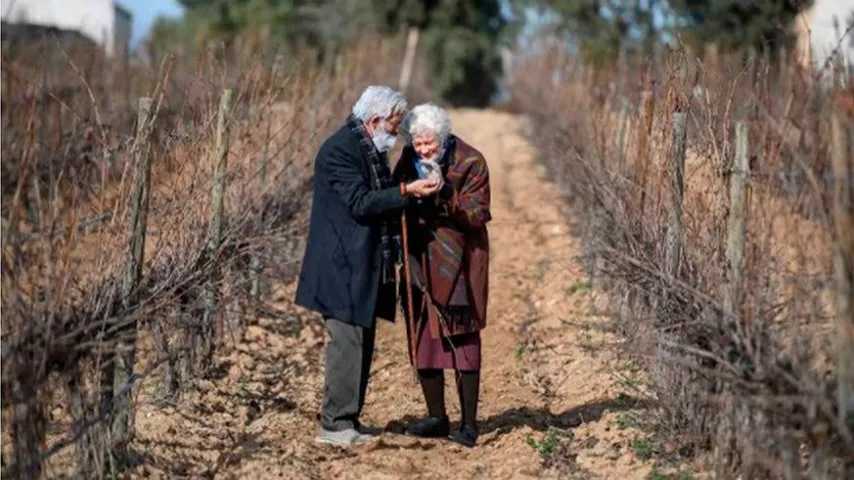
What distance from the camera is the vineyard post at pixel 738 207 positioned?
4785 mm

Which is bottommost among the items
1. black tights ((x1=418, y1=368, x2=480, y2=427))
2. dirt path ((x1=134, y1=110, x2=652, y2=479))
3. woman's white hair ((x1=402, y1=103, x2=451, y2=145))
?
dirt path ((x1=134, y1=110, x2=652, y2=479))

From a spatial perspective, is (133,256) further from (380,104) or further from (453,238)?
(453,238)

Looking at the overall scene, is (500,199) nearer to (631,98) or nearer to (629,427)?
(631,98)

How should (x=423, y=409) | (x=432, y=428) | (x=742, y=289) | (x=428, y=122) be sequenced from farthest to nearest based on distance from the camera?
(x=423, y=409)
(x=432, y=428)
(x=428, y=122)
(x=742, y=289)

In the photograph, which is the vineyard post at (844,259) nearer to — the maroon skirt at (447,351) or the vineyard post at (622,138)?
the maroon skirt at (447,351)

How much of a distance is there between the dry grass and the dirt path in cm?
35

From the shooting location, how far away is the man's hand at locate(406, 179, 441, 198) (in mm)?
5336

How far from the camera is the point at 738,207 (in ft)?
15.9

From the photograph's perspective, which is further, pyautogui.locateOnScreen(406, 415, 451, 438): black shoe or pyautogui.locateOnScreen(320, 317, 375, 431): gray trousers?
pyautogui.locateOnScreen(406, 415, 451, 438): black shoe

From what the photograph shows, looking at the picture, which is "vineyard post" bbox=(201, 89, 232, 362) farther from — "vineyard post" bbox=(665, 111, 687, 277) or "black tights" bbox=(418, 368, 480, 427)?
"vineyard post" bbox=(665, 111, 687, 277)

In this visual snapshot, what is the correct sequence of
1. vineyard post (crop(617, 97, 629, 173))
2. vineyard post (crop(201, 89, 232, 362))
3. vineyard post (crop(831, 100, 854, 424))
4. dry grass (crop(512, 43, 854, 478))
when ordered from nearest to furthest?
vineyard post (crop(831, 100, 854, 424)), dry grass (crop(512, 43, 854, 478)), vineyard post (crop(201, 89, 232, 362)), vineyard post (crop(617, 97, 629, 173))

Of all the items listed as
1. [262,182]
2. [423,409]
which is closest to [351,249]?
[423,409]

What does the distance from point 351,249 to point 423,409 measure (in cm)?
115

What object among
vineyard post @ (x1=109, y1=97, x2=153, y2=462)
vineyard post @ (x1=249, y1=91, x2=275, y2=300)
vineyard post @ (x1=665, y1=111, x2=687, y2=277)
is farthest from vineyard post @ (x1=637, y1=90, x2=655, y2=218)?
vineyard post @ (x1=109, y1=97, x2=153, y2=462)
